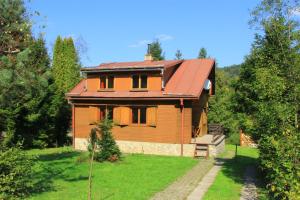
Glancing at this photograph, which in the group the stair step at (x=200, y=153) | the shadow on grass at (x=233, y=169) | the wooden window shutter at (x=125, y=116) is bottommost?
the shadow on grass at (x=233, y=169)

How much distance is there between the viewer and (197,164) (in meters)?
19.5

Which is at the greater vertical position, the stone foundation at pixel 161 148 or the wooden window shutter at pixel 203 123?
the wooden window shutter at pixel 203 123

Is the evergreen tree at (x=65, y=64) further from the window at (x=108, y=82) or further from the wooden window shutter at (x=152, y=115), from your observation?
the wooden window shutter at (x=152, y=115)

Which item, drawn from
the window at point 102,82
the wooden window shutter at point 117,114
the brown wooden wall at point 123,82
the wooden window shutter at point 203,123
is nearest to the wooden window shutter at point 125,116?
the wooden window shutter at point 117,114

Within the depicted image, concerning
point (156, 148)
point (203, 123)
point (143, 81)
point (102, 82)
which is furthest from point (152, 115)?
point (203, 123)

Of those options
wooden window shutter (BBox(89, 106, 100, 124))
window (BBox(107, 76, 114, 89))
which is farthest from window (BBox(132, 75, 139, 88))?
wooden window shutter (BBox(89, 106, 100, 124))

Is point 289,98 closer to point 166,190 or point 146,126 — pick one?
point 166,190

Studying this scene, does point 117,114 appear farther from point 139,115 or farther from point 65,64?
point 65,64

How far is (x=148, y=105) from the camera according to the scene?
23.8m

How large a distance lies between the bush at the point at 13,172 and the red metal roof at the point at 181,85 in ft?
44.3

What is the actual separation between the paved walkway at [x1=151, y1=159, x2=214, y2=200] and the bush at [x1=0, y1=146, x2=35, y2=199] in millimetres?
4067

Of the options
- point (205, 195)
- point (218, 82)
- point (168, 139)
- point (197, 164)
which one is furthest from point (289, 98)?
point (218, 82)

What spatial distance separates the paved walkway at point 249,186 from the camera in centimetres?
1209

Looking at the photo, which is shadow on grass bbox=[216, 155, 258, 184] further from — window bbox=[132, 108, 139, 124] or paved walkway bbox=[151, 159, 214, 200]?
window bbox=[132, 108, 139, 124]
